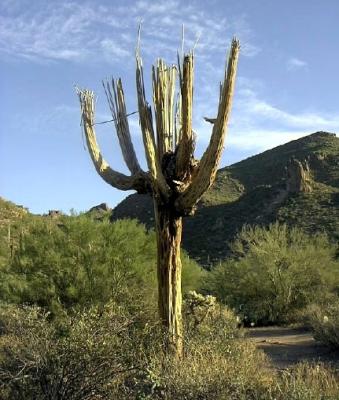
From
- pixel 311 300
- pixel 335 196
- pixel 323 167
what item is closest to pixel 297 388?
pixel 311 300

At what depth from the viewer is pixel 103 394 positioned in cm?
753

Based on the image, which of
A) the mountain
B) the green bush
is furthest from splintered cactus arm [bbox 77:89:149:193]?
the mountain

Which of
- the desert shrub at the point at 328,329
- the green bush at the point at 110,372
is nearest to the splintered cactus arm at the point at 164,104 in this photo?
the green bush at the point at 110,372

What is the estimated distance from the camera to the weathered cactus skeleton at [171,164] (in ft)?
29.2

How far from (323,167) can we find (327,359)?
50.6m

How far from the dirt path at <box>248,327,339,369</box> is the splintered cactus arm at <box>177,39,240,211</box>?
4723mm

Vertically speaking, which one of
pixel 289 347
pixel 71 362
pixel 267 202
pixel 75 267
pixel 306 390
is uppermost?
pixel 267 202

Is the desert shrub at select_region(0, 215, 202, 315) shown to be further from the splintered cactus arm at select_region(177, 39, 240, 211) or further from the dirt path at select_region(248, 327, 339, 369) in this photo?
the splintered cactus arm at select_region(177, 39, 240, 211)

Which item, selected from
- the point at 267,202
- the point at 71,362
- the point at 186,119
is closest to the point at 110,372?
the point at 71,362

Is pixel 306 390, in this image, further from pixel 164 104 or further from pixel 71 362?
pixel 164 104

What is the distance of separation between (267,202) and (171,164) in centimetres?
4493

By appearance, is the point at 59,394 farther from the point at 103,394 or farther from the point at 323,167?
the point at 323,167

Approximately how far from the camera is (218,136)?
8.75 m

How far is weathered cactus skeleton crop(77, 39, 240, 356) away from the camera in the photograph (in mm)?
8898
